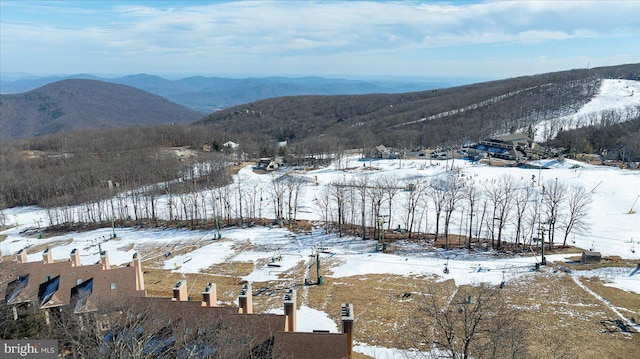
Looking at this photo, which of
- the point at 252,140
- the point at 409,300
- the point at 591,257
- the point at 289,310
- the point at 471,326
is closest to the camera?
the point at 471,326

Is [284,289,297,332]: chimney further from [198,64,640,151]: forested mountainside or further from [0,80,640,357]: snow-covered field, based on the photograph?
[198,64,640,151]: forested mountainside

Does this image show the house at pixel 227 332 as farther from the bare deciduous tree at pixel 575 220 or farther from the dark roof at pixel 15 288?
the bare deciduous tree at pixel 575 220

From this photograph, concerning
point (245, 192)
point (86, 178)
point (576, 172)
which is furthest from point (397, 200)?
point (86, 178)

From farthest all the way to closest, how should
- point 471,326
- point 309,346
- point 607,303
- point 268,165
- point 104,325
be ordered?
point 268,165 → point 607,303 → point 104,325 → point 471,326 → point 309,346

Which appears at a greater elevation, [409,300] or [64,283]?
[64,283]

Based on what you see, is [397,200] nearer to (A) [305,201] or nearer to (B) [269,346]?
(A) [305,201]

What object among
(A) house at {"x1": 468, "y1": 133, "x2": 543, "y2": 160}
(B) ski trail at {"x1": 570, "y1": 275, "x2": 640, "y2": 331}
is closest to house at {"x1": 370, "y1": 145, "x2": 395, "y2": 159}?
(A) house at {"x1": 468, "y1": 133, "x2": 543, "y2": 160}

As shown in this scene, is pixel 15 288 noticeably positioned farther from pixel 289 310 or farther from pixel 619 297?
pixel 619 297

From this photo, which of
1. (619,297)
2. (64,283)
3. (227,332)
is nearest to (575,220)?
(619,297)

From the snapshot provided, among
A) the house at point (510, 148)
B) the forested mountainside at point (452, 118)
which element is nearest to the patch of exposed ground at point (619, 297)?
the house at point (510, 148)
